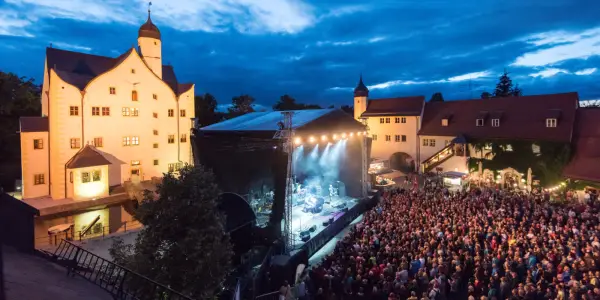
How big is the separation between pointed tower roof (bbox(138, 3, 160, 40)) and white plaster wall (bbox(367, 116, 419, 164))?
848 inches

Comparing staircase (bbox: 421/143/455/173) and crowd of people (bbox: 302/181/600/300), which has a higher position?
staircase (bbox: 421/143/455/173)

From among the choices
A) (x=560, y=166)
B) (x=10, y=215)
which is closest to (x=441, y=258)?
(x=10, y=215)

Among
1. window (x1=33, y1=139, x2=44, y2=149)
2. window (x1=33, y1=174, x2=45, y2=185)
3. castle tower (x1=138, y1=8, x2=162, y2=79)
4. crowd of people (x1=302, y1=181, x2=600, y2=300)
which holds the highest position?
castle tower (x1=138, y1=8, x2=162, y2=79)

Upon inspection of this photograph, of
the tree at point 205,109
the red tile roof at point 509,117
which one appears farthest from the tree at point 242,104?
the red tile roof at point 509,117

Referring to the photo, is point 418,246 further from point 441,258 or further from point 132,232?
point 132,232

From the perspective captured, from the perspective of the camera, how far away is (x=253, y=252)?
48.0 feet

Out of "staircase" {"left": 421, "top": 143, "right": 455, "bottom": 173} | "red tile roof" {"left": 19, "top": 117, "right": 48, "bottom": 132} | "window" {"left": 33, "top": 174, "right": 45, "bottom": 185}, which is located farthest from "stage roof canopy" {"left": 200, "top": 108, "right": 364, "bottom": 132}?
"window" {"left": 33, "top": 174, "right": 45, "bottom": 185}

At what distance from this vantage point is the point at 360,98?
3781cm

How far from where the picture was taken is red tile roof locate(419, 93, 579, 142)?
24.8 metres

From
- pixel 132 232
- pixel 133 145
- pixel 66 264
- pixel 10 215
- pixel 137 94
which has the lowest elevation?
pixel 132 232

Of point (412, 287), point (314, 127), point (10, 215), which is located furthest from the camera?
point (314, 127)

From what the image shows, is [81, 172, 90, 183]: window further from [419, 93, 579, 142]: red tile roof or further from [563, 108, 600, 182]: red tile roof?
[563, 108, 600, 182]: red tile roof

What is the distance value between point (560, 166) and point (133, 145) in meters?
30.0

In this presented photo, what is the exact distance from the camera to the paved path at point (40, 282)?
6.12m
